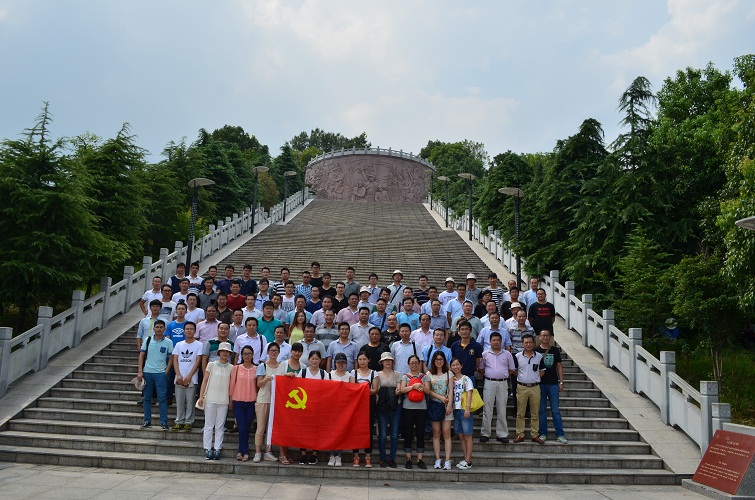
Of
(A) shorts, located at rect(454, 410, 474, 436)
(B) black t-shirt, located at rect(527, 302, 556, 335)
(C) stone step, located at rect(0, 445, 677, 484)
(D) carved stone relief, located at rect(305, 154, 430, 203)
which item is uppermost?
(D) carved stone relief, located at rect(305, 154, 430, 203)

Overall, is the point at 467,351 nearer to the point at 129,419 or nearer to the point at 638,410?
the point at 638,410

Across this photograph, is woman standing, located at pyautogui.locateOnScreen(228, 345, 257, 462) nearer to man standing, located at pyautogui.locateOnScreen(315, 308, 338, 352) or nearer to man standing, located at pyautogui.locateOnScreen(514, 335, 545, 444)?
man standing, located at pyautogui.locateOnScreen(315, 308, 338, 352)

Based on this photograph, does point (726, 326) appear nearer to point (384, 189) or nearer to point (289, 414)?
point (289, 414)

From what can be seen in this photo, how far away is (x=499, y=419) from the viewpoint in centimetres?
764

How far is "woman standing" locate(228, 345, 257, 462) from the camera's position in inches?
278

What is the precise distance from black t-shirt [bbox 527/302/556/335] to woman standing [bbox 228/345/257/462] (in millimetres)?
4401

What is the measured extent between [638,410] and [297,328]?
5.28 m

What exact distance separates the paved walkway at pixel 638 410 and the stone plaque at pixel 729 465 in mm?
361

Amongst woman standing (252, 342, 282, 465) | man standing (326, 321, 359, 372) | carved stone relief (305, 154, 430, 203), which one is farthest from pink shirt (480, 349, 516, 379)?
carved stone relief (305, 154, 430, 203)

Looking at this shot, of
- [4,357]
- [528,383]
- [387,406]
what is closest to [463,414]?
[387,406]

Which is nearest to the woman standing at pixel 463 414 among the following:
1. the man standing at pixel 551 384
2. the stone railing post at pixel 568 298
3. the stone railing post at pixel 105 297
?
the man standing at pixel 551 384

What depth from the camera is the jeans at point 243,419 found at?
706cm

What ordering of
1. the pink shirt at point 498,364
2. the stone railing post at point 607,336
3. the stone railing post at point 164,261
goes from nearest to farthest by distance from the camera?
the pink shirt at point 498,364 → the stone railing post at point 607,336 → the stone railing post at point 164,261

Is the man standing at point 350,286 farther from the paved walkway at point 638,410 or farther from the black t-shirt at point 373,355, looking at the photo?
the paved walkway at point 638,410
